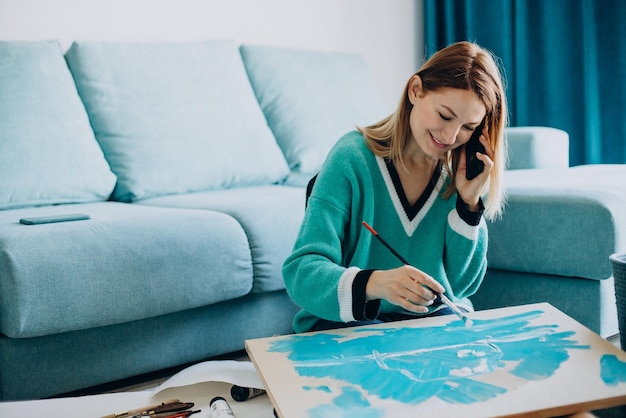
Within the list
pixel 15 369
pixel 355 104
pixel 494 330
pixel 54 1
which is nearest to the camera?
pixel 494 330

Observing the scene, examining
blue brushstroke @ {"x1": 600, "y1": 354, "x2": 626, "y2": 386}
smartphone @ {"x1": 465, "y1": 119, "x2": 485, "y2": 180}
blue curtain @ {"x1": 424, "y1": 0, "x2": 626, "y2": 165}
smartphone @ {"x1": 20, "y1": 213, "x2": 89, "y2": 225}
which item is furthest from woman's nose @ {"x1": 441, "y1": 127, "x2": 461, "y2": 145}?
blue curtain @ {"x1": 424, "y1": 0, "x2": 626, "y2": 165}

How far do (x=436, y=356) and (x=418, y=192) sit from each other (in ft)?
1.64

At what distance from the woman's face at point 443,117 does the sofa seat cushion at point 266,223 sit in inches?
24.1

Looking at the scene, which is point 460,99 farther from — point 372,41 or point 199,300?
point 372,41

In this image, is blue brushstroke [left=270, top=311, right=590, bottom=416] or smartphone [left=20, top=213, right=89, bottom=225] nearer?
blue brushstroke [left=270, top=311, right=590, bottom=416]

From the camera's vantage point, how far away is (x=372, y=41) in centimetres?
356

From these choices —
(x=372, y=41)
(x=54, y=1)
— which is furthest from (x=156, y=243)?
(x=372, y=41)

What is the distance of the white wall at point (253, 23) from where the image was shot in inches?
101

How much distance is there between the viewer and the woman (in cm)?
136

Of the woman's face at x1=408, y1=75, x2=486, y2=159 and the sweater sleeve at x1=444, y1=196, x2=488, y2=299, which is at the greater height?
the woman's face at x1=408, y1=75, x2=486, y2=159

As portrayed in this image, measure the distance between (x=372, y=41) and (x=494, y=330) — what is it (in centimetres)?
260

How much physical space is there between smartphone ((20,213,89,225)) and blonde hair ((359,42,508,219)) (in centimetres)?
73

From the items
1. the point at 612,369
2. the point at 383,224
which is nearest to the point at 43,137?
the point at 383,224

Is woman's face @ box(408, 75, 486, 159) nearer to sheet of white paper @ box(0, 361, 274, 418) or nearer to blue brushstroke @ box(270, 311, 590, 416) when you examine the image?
blue brushstroke @ box(270, 311, 590, 416)
